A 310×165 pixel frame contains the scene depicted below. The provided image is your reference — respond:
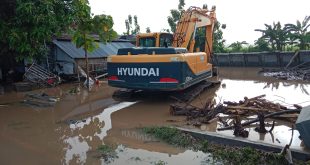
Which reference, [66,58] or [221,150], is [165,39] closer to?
[66,58]

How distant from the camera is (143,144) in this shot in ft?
20.9

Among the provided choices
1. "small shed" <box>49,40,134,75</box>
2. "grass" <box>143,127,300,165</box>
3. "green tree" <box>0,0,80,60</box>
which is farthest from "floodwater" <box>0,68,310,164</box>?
"small shed" <box>49,40,134,75</box>

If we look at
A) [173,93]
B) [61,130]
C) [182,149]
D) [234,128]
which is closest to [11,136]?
[61,130]

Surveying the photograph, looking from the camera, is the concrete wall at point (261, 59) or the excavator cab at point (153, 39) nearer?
the excavator cab at point (153, 39)

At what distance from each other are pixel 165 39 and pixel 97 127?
6.08 meters

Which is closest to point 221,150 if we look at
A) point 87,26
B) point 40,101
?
point 40,101

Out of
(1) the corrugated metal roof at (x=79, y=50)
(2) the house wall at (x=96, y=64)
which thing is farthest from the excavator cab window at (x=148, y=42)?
(2) the house wall at (x=96, y=64)

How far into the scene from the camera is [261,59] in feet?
75.1

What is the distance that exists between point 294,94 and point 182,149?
7078 mm

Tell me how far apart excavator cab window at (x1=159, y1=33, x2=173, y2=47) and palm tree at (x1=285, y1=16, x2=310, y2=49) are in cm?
1444

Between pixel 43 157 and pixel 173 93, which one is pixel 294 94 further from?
pixel 43 157

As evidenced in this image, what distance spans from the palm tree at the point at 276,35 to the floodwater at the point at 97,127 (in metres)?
12.8

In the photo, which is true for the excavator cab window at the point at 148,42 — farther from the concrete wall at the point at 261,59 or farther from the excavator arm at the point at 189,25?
the concrete wall at the point at 261,59

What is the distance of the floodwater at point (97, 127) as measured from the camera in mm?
5802
